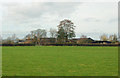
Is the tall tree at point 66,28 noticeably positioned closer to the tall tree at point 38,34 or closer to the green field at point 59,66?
the tall tree at point 38,34

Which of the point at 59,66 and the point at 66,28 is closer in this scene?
the point at 59,66

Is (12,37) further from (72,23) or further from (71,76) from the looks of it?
(71,76)

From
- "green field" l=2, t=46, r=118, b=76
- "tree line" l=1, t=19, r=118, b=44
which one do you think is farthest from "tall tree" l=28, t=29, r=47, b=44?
"green field" l=2, t=46, r=118, b=76

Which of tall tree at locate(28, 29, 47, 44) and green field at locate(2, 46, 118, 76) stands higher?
tall tree at locate(28, 29, 47, 44)

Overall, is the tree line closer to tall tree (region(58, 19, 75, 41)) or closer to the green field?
tall tree (region(58, 19, 75, 41))

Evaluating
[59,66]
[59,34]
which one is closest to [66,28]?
[59,34]

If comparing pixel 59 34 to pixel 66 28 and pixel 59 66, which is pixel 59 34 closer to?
pixel 66 28

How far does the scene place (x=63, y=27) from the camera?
9006cm

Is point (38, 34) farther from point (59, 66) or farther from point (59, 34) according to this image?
point (59, 66)

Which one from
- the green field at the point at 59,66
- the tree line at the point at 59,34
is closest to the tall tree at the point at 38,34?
the tree line at the point at 59,34

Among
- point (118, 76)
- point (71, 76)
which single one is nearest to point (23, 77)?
point (71, 76)

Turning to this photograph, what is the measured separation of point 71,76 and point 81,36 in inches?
3717

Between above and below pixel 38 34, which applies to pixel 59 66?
below

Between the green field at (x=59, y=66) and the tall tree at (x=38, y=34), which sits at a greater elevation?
the tall tree at (x=38, y=34)
